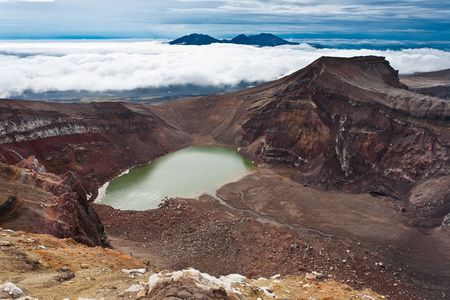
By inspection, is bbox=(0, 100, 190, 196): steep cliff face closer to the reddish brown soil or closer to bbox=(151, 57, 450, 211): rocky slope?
the reddish brown soil

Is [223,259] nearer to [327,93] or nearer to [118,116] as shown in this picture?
Answer: [327,93]

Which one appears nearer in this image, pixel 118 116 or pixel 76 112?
pixel 76 112

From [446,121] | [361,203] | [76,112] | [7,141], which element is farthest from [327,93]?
[7,141]

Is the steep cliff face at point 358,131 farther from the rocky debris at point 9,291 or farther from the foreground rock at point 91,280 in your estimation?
the rocky debris at point 9,291

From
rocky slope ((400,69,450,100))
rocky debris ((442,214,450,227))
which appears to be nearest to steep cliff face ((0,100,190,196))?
rocky debris ((442,214,450,227))

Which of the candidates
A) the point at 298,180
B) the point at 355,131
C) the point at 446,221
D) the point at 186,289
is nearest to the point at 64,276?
the point at 186,289
